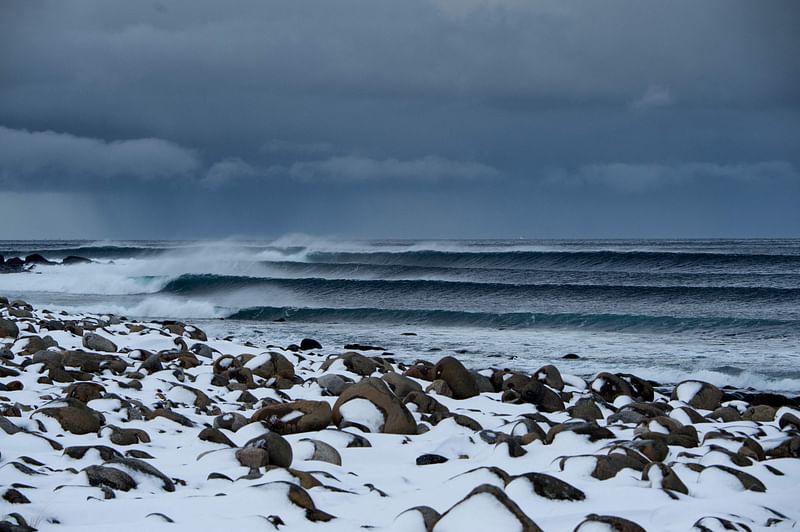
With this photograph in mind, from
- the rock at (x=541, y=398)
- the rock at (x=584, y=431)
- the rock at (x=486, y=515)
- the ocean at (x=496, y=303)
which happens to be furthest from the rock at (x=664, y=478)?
the ocean at (x=496, y=303)

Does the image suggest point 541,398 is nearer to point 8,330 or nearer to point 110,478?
point 110,478

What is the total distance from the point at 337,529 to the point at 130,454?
83.7 inches

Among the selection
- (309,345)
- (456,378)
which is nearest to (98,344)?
(309,345)

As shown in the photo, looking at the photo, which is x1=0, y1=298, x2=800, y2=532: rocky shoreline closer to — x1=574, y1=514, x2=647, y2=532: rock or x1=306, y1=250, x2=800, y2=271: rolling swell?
x1=574, y1=514, x2=647, y2=532: rock

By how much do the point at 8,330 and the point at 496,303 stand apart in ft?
47.2

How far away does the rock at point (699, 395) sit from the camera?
28.9ft

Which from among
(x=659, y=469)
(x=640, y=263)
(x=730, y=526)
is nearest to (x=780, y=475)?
(x=659, y=469)

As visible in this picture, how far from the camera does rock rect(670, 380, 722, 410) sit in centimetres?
880

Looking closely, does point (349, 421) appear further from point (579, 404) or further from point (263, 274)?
point (263, 274)

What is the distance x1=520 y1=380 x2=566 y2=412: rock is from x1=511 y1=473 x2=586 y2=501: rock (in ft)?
14.4

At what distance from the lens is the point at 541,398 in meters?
8.40

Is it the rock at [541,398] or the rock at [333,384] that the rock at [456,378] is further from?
the rock at [333,384]

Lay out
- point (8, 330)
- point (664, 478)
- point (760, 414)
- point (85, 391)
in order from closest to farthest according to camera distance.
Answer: point (664, 478)
point (85, 391)
point (760, 414)
point (8, 330)

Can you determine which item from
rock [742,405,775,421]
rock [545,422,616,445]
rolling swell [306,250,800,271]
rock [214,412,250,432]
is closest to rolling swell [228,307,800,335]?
rock [742,405,775,421]
